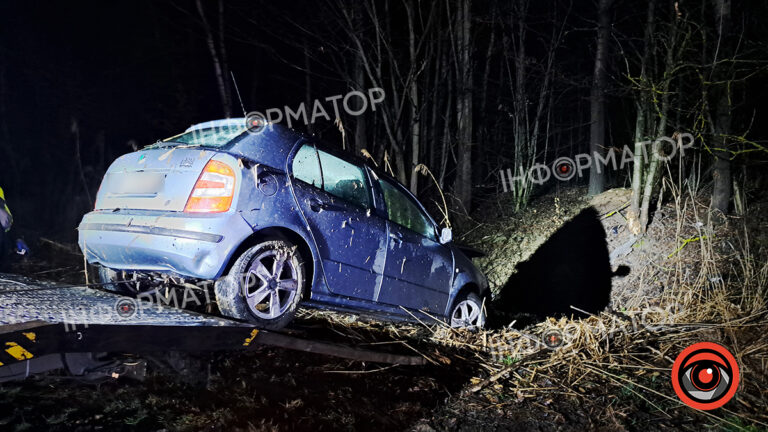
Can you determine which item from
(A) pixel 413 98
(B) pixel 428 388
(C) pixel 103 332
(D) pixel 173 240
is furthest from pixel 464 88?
(C) pixel 103 332

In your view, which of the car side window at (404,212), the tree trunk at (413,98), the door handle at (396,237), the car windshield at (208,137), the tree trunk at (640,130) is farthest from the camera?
the tree trunk at (413,98)

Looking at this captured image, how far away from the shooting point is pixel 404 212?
438cm

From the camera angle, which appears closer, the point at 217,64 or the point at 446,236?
the point at 446,236

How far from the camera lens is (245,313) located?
9.20 feet

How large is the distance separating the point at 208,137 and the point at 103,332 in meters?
1.62

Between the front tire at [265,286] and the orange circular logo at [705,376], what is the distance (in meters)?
2.60

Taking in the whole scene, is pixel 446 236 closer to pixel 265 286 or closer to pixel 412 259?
pixel 412 259

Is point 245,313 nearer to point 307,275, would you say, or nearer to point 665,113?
point 307,275

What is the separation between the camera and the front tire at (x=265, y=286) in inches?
109

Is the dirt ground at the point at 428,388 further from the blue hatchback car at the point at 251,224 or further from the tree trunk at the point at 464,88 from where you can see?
the tree trunk at the point at 464,88

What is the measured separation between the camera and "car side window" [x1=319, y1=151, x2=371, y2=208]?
3.63m

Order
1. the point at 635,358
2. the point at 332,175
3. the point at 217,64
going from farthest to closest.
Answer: the point at 217,64 < the point at 332,175 < the point at 635,358

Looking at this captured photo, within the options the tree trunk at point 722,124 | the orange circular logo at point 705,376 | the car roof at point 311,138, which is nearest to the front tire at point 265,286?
the car roof at point 311,138

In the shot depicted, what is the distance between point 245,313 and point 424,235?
2226 mm
